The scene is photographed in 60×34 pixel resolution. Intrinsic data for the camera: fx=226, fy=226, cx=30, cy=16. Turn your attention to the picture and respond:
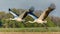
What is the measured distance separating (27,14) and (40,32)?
17.9 inches

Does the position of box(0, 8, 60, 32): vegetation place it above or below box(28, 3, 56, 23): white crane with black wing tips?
below

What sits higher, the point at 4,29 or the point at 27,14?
the point at 27,14

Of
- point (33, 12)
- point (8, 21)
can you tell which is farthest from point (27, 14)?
point (8, 21)

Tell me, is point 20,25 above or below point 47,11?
below

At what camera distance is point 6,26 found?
14.7ft

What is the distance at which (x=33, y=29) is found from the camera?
4375mm

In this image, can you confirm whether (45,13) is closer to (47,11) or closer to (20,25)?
(47,11)

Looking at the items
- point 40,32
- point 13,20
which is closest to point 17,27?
point 13,20

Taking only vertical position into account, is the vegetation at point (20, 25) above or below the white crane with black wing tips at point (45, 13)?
below

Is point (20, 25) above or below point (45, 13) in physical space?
below

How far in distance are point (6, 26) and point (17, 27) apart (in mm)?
223

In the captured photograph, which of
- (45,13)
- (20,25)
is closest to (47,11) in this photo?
(45,13)

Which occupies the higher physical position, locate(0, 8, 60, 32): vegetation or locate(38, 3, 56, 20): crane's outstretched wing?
locate(38, 3, 56, 20): crane's outstretched wing

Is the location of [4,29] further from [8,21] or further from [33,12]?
[33,12]
